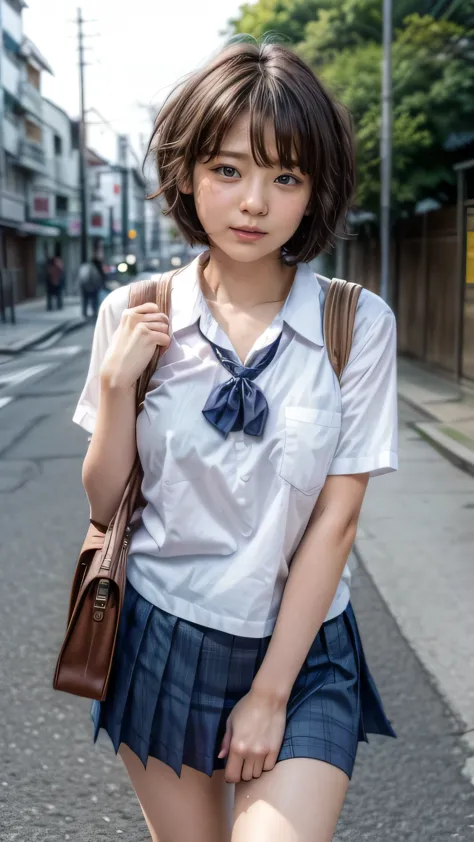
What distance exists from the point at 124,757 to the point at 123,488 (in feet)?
1.51

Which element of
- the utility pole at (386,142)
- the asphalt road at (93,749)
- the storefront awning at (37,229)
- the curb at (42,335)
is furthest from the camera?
the storefront awning at (37,229)

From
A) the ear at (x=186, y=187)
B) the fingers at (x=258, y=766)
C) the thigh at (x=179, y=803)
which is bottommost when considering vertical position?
the thigh at (x=179, y=803)

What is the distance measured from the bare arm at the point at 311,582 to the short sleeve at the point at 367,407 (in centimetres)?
4

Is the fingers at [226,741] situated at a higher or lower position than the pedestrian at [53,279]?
higher

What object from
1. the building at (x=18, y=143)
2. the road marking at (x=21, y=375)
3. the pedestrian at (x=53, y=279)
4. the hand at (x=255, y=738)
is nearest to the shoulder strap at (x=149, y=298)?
the hand at (x=255, y=738)

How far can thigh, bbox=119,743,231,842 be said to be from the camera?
1687 millimetres

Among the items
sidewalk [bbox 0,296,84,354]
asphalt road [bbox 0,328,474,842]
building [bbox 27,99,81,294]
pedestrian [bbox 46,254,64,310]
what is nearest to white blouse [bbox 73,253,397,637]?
asphalt road [bbox 0,328,474,842]

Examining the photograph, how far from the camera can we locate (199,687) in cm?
166

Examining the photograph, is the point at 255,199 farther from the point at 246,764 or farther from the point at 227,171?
the point at 246,764

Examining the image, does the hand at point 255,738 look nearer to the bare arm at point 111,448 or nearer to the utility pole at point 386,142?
the bare arm at point 111,448

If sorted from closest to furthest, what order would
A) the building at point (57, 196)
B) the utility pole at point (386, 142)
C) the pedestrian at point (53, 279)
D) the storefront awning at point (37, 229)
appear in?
the utility pole at point (386, 142), the pedestrian at point (53, 279), the storefront awning at point (37, 229), the building at point (57, 196)

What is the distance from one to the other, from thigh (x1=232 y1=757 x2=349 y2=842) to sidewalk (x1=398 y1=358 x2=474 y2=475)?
21.4 ft

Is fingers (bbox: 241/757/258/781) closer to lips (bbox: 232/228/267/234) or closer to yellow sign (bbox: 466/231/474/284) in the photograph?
lips (bbox: 232/228/267/234)

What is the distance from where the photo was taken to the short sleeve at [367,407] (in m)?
1.68
